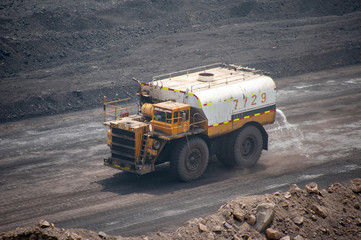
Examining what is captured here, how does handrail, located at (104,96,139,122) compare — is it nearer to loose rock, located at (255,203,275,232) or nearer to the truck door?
the truck door

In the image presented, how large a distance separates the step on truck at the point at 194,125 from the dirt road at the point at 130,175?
74 centimetres

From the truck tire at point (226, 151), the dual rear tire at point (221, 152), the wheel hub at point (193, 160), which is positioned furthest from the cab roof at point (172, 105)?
the truck tire at point (226, 151)

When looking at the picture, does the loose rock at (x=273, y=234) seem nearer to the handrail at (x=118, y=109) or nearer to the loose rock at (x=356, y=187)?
the loose rock at (x=356, y=187)

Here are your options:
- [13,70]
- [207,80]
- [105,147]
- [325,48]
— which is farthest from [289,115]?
[13,70]

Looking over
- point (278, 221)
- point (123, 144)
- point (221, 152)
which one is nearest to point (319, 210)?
point (278, 221)

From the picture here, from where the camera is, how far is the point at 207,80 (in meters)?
20.4

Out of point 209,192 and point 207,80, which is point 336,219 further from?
point 207,80

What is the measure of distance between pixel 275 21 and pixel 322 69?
8.58 metres

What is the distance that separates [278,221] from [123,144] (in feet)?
22.6

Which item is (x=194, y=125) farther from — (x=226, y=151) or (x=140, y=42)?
(x=140, y=42)

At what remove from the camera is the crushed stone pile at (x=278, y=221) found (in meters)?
13.4

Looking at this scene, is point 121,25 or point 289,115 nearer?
point 289,115

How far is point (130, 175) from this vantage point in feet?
65.8

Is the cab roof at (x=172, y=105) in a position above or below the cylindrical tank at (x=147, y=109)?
above
